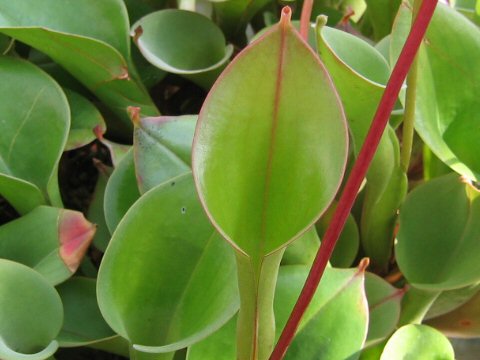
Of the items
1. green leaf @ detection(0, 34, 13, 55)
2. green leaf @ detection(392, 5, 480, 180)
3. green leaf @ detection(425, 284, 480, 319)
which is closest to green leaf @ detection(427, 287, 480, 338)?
green leaf @ detection(425, 284, 480, 319)

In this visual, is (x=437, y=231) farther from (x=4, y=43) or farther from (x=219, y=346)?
(x=4, y=43)

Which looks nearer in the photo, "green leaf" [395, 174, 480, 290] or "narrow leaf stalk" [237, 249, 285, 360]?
"narrow leaf stalk" [237, 249, 285, 360]

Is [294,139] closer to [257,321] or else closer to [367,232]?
[257,321]

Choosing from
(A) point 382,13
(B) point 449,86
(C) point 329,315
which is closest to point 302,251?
(C) point 329,315

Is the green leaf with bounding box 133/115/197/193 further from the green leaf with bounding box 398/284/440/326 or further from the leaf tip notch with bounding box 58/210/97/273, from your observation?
the green leaf with bounding box 398/284/440/326

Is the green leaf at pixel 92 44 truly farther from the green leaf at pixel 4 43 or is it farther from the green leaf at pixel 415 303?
the green leaf at pixel 415 303

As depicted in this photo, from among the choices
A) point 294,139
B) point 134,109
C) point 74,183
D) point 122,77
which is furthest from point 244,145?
point 74,183
